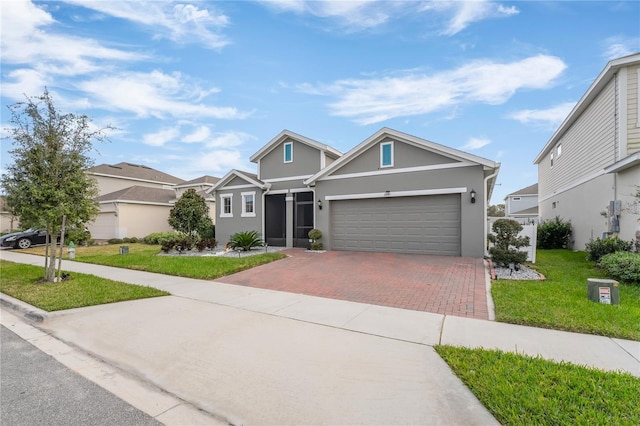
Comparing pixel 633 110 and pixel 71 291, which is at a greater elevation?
pixel 633 110

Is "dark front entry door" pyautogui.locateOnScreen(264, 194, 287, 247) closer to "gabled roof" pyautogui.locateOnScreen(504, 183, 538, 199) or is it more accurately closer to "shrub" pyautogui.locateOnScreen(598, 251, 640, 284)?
"shrub" pyautogui.locateOnScreen(598, 251, 640, 284)

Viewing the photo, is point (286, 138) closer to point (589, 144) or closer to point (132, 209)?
point (589, 144)

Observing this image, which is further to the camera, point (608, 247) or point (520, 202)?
point (520, 202)

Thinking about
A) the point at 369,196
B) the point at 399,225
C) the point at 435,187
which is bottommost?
the point at 399,225

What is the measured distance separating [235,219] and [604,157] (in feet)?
56.7

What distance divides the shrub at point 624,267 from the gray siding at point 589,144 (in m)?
5.05

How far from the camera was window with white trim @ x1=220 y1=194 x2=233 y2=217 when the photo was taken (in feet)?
58.0

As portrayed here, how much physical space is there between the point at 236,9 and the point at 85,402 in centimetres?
1115

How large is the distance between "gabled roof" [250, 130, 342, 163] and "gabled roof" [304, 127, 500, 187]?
1806 millimetres

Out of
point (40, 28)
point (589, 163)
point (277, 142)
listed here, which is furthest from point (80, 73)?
point (589, 163)

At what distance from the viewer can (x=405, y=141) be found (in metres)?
12.5

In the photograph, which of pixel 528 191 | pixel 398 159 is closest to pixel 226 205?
pixel 398 159

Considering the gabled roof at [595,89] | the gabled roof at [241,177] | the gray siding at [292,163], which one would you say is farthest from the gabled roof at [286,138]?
the gabled roof at [595,89]

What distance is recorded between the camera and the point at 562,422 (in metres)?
2.37
